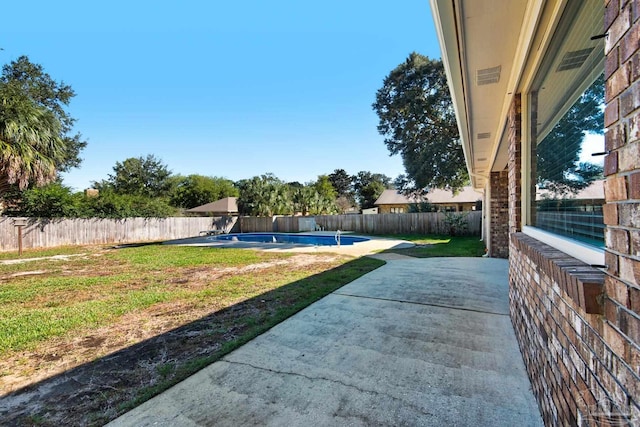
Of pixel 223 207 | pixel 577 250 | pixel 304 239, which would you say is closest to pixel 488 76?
pixel 577 250

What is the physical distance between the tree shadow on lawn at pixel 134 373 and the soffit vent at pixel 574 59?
3.68 m

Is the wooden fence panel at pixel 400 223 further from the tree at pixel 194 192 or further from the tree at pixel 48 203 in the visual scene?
the tree at pixel 194 192

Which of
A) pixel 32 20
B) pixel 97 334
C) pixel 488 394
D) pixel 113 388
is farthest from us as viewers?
pixel 32 20

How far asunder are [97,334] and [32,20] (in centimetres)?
1448

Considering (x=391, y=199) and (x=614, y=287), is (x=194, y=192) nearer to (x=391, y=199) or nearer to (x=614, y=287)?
(x=391, y=199)

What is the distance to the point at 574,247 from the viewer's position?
5.42 feet

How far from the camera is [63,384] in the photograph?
2.62 meters

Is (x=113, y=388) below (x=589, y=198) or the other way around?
below

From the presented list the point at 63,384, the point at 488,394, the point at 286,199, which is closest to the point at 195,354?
the point at 63,384

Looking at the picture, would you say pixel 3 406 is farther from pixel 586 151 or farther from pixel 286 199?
pixel 286 199

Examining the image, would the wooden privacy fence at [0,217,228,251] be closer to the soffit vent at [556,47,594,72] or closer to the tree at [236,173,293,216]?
the tree at [236,173,293,216]

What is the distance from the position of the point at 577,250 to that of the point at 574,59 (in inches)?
47.3

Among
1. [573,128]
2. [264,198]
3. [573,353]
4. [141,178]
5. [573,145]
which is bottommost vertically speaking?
[573,353]

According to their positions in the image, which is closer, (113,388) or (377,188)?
(113,388)
